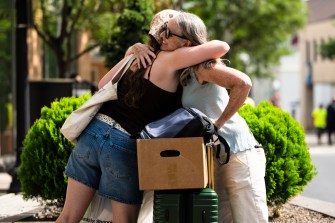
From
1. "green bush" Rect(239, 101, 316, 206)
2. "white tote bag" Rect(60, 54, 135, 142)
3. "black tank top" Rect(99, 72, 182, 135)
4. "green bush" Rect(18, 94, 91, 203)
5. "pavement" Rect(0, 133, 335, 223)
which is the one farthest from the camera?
"pavement" Rect(0, 133, 335, 223)

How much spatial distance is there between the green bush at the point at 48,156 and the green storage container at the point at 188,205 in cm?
344

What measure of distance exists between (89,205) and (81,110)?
1.99 ft

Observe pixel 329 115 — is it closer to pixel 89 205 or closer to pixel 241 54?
pixel 241 54

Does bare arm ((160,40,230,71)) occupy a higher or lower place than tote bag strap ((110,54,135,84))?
higher

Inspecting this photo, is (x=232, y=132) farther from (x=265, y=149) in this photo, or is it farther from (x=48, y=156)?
(x=48, y=156)

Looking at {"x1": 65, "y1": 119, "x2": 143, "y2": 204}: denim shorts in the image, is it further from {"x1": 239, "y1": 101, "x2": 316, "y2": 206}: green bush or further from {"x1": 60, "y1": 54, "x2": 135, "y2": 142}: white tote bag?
{"x1": 239, "y1": 101, "x2": 316, "y2": 206}: green bush

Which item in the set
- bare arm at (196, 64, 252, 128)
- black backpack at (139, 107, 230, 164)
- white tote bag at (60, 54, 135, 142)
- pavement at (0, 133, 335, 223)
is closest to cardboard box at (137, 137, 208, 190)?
black backpack at (139, 107, 230, 164)

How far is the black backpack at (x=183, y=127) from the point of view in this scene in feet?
18.5

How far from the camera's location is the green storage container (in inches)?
225

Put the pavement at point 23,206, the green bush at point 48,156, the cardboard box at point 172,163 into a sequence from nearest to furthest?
1. the cardboard box at point 172,163
2. the green bush at point 48,156
3. the pavement at point 23,206

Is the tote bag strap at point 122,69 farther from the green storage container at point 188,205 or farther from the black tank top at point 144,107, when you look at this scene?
the green storage container at point 188,205

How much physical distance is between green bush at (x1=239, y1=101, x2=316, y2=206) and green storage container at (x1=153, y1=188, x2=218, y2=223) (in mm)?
3166

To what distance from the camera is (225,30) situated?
47500 mm

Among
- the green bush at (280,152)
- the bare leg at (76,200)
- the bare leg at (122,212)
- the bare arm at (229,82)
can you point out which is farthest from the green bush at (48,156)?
the bare arm at (229,82)
